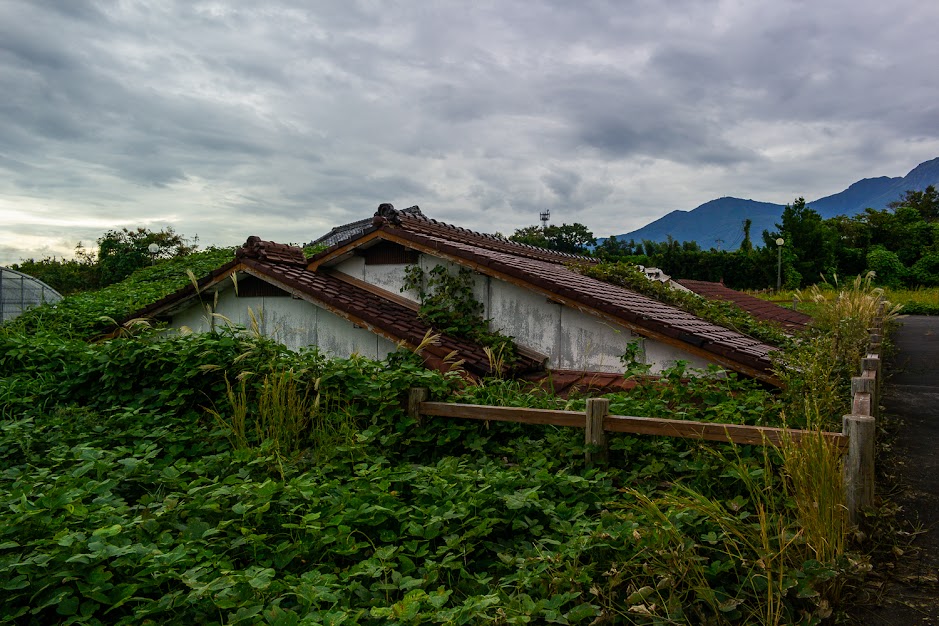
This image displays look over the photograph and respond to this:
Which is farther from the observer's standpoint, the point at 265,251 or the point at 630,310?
the point at 265,251

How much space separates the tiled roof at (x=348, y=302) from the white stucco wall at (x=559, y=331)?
16.4 inches

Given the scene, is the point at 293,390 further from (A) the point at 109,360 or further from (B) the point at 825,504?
(B) the point at 825,504

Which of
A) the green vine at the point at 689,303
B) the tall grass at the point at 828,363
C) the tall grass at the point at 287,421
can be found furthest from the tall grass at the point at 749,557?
the green vine at the point at 689,303

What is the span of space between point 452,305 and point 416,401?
426 cm

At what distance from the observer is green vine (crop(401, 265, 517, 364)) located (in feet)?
31.8

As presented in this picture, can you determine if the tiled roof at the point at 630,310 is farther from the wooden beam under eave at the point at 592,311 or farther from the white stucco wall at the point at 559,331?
the white stucco wall at the point at 559,331

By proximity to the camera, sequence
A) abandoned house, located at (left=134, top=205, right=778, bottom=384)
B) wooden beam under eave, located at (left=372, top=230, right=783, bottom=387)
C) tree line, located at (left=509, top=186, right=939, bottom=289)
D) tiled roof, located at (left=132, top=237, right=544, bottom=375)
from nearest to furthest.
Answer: wooden beam under eave, located at (left=372, top=230, right=783, bottom=387) < abandoned house, located at (left=134, top=205, right=778, bottom=384) < tiled roof, located at (left=132, top=237, right=544, bottom=375) < tree line, located at (left=509, top=186, right=939, bottom=289)

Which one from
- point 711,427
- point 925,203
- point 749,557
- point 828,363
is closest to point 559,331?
point 828,363

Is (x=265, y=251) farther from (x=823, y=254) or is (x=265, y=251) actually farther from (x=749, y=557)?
(x=823, y=254)

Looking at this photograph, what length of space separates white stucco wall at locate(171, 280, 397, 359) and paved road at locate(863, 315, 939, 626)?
259 inches

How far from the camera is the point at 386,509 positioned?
4008 millimetres

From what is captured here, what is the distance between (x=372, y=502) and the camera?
14.0 feet

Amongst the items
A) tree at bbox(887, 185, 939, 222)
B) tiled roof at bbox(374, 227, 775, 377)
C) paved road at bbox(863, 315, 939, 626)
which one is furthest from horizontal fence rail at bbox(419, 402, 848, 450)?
tree at bbox(887, 185, 939, 222)

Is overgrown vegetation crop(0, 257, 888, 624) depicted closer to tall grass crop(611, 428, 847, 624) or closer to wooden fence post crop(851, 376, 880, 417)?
tall grass crop(611, 428, 847, 624)
